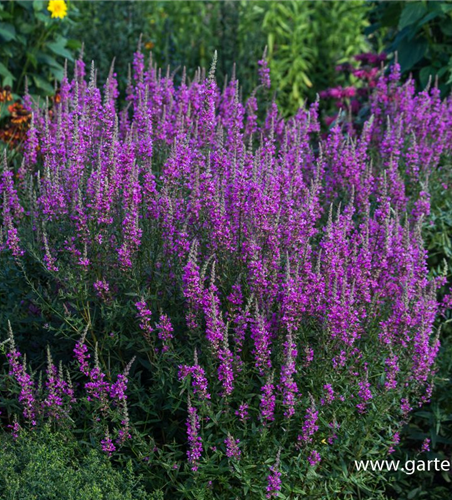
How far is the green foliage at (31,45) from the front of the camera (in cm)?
657

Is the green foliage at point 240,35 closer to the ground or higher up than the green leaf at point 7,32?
higher up

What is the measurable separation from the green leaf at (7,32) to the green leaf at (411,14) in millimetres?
3092

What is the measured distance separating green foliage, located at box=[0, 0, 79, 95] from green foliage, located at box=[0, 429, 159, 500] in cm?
399

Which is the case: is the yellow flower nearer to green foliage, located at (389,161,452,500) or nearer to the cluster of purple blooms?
the cluster of purple blooms

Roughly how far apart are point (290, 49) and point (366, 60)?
8.12 ft

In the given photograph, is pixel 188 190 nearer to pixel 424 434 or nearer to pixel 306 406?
pixel 306 406

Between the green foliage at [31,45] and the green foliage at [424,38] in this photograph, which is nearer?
the green foliage at [424,38]

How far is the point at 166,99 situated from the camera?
5.02 m

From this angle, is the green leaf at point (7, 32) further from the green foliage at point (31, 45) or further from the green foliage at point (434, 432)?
the green foliage at point (434, 432)

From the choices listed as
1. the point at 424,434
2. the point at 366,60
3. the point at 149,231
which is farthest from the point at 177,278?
the point at 366,60

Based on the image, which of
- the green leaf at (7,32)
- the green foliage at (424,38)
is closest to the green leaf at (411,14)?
the green foliage at (424,38)

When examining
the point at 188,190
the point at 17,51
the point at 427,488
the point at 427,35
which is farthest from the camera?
the point at 17,51

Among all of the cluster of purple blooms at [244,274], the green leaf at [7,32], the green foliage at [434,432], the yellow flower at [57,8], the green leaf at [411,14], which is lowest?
the green foliage at [434,432]

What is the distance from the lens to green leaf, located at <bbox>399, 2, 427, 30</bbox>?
242 inches
